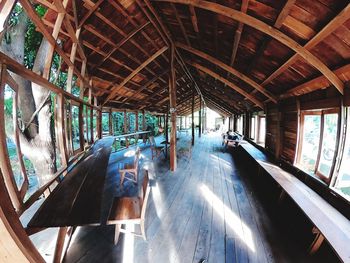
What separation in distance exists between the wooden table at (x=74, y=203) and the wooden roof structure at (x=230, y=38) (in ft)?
8.47

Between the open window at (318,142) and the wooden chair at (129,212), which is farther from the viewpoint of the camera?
the open window at (318,142)

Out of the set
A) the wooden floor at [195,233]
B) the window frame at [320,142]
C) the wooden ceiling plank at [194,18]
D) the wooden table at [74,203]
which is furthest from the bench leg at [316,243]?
the wooden ceiling plank at [194,18]

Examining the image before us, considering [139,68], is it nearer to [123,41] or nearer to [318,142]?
[123,41]

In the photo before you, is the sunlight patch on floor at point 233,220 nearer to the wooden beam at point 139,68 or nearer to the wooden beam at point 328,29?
the wooden beam at point 328,29

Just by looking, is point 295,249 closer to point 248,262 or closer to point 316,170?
point 248,262

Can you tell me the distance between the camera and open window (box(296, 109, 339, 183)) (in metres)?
2.72

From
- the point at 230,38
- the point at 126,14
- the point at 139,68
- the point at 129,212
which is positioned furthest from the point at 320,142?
the point at 139,68

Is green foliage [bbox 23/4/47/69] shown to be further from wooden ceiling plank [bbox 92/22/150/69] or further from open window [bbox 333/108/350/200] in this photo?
open window [bbox 333/108/350/200]

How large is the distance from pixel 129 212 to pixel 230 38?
3.79 metres

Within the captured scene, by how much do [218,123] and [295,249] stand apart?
26.7 meters

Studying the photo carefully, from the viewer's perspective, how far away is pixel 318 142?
10.0 ft

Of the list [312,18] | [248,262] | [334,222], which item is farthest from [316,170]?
[312,18]

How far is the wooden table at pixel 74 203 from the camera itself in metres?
1.30

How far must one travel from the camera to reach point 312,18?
1891 mm
